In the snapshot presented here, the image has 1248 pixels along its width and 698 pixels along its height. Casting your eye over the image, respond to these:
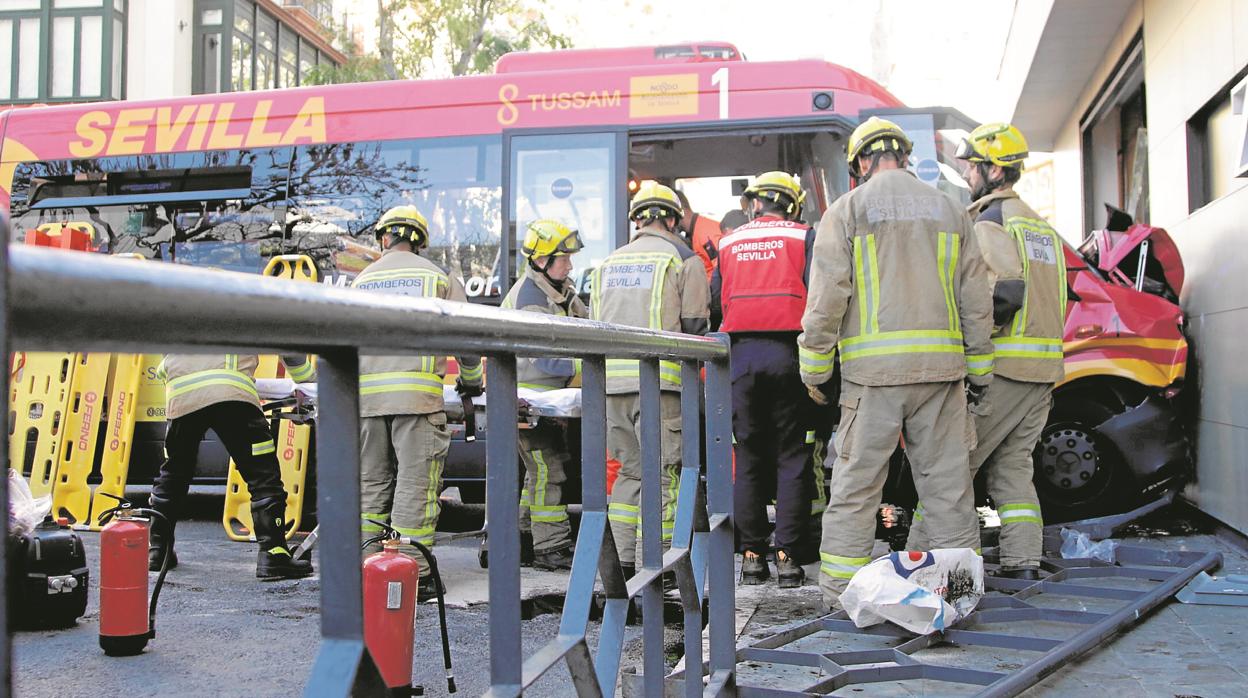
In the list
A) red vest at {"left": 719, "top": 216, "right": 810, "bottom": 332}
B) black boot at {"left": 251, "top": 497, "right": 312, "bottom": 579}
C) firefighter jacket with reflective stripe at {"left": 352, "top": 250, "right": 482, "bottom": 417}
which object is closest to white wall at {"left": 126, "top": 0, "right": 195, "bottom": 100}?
black boot at {"left": 251, "top": 497, "right": 312, "bottom": 579}

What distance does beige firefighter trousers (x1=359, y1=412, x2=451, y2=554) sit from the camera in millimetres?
5480

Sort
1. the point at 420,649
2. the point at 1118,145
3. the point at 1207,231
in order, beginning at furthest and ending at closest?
the point at 1118,145, the point at 1207,231, the point at 420,649

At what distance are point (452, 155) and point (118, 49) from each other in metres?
17.1

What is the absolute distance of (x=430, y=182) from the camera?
7852mm

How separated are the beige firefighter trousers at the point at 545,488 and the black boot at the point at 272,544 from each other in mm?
1263

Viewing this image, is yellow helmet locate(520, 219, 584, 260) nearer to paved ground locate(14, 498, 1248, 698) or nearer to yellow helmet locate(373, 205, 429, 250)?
yellow helmet locate(373, 205, 429, 250)

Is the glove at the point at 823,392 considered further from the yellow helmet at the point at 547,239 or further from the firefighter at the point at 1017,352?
the yellow helmet at the point at 547,239

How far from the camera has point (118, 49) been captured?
21984mm

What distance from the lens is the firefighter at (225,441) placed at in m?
5.73

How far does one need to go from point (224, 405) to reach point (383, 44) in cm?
1546

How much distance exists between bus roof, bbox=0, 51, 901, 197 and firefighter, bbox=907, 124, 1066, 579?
6.45 feet

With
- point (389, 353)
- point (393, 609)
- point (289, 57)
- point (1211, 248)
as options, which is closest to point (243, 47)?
point (289, 57)

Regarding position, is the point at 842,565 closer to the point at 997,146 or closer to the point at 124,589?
the point at 997,146

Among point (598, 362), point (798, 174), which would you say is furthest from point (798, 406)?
point (598, 362)
